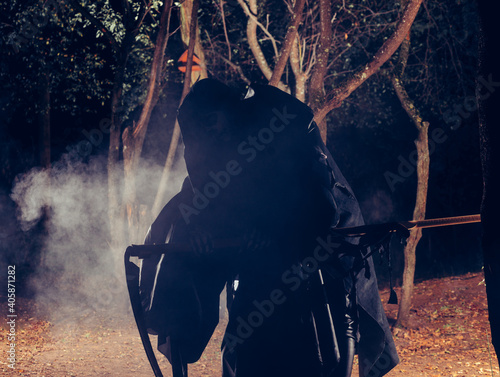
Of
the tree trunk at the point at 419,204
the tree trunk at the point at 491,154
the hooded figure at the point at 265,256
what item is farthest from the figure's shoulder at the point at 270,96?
the tree trunk at the point at 419,204

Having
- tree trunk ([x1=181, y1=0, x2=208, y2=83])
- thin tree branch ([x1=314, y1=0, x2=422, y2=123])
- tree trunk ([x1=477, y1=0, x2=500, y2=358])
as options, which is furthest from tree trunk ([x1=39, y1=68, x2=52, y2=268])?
tree trunk ([x1=477, y1=0, x2=500, y2=358])

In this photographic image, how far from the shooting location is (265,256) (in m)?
3.36

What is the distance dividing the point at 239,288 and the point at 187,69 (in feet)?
23.0

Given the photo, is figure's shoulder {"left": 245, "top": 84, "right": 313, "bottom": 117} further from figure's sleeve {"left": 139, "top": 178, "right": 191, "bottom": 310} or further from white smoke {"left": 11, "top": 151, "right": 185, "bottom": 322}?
white smoke {"left": 11, "top": 151, "right": 185, "bottom": 322}

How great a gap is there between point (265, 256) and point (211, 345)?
6.33 metres

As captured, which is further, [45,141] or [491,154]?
[45,141]

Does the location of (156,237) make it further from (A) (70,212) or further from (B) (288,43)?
(A) (70,212)

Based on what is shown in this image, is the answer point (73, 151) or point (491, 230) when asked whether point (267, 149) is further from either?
point (73, 151)

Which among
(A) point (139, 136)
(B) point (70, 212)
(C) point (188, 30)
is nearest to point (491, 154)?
(C) point (188, 30)

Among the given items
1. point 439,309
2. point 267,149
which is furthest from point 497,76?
point 439,309

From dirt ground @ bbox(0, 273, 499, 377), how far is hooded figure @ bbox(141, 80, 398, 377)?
4.65m

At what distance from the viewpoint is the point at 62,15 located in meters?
12.0

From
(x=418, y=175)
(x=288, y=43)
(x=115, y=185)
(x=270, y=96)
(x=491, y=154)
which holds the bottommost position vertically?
(x=491, y=154)

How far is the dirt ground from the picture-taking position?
782cm
